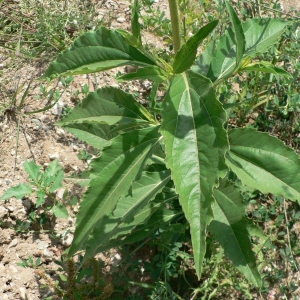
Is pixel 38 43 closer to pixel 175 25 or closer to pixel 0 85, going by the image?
pixel 0 85

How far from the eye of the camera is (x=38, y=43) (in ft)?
12.2

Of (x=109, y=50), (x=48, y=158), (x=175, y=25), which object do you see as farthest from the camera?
(x=48, y=158)

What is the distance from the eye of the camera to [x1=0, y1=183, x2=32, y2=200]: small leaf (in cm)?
281

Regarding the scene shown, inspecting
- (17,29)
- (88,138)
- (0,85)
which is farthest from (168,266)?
(17,29)

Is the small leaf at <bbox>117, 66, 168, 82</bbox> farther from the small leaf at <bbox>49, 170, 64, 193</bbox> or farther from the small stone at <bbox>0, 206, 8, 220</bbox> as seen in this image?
the small stone at <bbox>0, 206, 8, 220</bbox>

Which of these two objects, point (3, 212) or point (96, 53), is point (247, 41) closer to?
point (96, 53)

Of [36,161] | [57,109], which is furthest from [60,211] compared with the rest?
[57,109]

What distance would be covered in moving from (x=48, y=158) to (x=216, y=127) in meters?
1.89

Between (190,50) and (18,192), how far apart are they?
1.66m

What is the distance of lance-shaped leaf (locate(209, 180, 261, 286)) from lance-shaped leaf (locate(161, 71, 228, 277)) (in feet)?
2.27

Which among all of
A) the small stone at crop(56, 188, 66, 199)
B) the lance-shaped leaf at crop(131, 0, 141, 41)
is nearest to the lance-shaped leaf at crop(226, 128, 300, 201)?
the lance-shaped leaf at crop(131, 0, 141, 41)

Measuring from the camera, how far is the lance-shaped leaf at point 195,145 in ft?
4.84

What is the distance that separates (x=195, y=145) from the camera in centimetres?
161

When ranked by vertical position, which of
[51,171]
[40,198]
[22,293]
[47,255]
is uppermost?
[51,171]
